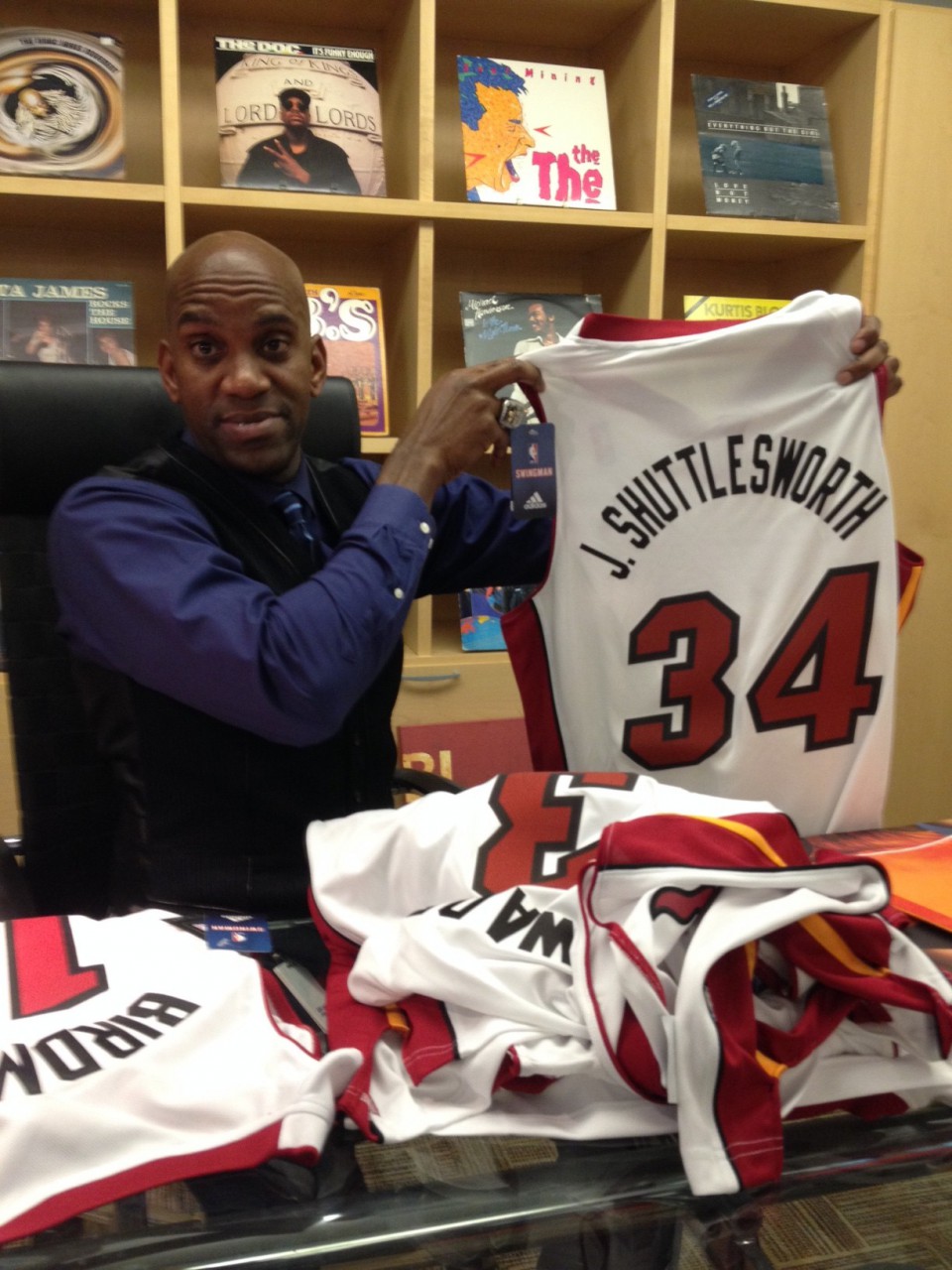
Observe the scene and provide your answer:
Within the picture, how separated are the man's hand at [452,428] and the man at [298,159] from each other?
3.83ft

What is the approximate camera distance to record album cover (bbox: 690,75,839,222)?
2.50 m

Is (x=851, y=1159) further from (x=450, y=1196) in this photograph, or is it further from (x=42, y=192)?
(x=42, y=192)

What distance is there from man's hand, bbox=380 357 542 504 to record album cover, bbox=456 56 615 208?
1.20 m

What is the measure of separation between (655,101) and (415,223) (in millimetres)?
616

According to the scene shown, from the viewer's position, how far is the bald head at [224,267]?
49.4 inches

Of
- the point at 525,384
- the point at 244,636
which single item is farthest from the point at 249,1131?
the point at 525,384

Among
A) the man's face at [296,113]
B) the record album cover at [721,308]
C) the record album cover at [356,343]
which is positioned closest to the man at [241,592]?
the record album cover at [356,343]

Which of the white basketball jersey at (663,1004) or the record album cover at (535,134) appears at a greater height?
the record album cover at (535,134)

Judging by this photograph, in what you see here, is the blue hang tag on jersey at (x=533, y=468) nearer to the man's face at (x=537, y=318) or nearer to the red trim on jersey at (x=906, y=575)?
the red trim on jersey at (x=906, y=575)

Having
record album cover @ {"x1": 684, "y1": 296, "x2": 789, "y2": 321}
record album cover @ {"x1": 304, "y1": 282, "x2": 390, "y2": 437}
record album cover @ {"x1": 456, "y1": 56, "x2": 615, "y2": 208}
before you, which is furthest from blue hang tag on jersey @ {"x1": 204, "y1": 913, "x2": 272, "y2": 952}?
record album cover @ {"x1": 684, "y1": 296, "x2": 789, "y2": 321}

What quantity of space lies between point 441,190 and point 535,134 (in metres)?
0.30

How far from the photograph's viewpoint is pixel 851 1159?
642mm

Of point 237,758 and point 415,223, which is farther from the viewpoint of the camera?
point 415,223

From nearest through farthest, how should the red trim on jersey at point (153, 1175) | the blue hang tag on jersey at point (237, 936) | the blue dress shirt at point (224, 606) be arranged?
the red trim on jersey at point (153, 1175), the blue hang tag on jersey at point (237, 936), the blue dress shirt at point (224, 606)
